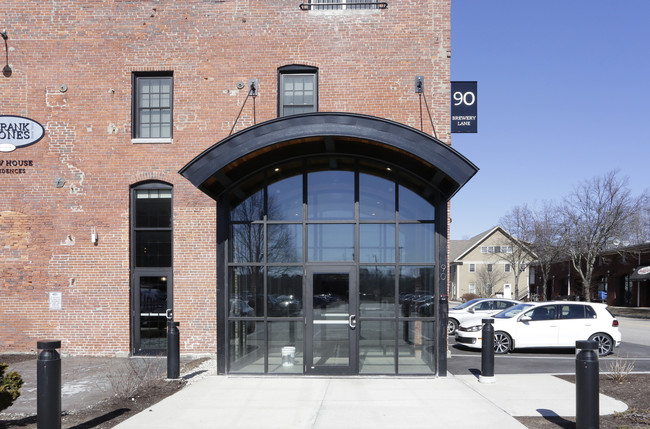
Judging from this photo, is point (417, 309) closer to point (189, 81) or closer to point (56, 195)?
point (189, 81)

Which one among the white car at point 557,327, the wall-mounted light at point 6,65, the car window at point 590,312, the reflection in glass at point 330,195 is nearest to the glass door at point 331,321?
the reflection in glass at point 330,195

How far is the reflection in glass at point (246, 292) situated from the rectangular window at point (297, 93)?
4.36 metres

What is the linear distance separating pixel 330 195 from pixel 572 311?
336 inches

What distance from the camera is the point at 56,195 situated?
13.9 metres

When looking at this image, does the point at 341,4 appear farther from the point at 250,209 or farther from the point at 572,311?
the point at 572,311

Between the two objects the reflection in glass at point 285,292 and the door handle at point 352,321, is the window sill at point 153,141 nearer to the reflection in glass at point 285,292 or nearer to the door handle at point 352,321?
the reflection in glass at point 285,292

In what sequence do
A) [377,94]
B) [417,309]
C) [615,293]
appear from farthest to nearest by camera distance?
[615,293] → [377,94] → [417,309]

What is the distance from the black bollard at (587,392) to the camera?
6895 millimetres

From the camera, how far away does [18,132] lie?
14.0 metres

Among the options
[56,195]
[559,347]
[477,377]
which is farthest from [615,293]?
[56,195]

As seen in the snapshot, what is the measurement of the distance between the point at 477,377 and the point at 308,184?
543 cm

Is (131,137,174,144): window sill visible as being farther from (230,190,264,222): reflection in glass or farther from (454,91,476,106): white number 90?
(454,91,476,106): white number 90

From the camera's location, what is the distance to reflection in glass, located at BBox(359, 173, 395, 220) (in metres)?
11.5

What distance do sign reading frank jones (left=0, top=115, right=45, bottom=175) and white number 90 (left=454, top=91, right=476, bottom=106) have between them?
10660mm
